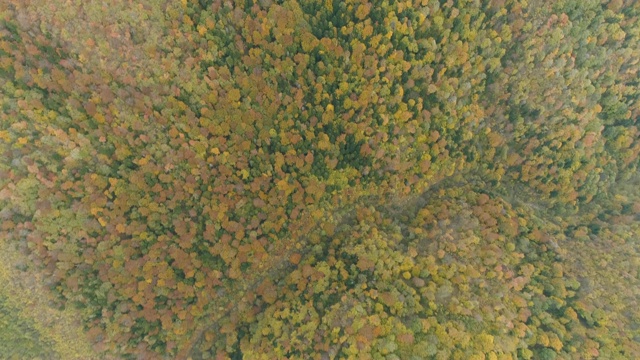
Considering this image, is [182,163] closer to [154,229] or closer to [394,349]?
[154,229]

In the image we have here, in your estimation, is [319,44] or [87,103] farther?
[319,44]

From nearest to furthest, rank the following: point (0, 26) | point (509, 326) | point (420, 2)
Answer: point (0, 26) → point (509, 326) → point (420, 2)

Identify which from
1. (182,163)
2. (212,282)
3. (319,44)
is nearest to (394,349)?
(212,282)

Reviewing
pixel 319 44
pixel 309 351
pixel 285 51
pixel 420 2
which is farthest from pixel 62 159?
pixel 420 2

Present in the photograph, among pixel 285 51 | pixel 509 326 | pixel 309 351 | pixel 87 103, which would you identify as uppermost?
pixel 285 51

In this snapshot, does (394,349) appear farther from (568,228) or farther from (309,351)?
(568,228)

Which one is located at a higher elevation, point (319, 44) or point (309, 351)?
point (319, 44)

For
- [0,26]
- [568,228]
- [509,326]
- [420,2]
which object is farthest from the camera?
[568,228]
